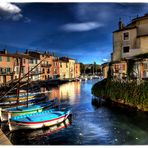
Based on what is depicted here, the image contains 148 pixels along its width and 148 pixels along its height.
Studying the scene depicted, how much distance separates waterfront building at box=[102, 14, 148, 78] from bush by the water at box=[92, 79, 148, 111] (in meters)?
0.97

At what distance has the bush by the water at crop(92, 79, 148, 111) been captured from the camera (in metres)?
14.8

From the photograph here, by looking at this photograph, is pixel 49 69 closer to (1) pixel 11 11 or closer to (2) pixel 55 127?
(2) pixel 55 127

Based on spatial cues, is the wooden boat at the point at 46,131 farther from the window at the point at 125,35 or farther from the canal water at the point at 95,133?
the window at the point at 125,35

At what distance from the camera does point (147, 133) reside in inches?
428

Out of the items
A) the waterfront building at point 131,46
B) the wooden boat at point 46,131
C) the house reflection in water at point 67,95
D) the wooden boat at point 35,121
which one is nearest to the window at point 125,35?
the waterfront building at point 131,46

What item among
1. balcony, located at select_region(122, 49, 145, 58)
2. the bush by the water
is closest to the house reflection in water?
the bush by the water

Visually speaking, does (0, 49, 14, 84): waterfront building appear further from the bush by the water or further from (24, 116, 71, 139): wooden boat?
(24, 116, 71, 139): wooden boat

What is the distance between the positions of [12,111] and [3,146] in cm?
603

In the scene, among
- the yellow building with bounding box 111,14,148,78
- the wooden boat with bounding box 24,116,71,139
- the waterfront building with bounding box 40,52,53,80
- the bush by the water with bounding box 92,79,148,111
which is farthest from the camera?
the waterfront building with bounding box 40,52,53,80

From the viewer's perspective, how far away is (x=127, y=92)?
16.0 m

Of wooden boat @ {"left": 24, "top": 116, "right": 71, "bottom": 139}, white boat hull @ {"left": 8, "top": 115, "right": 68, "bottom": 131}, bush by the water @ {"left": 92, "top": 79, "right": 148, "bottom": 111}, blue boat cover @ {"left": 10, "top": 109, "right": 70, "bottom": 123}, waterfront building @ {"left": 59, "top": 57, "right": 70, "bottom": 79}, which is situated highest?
waterfront building @ {"left": 59, "top": 57, "right": 70, "bottom": 79}

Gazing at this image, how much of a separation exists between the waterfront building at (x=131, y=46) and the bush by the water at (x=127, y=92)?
97cm

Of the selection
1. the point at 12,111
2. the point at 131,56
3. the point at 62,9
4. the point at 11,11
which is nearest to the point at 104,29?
the point at 62,9

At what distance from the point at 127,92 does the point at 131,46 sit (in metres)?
4.48
